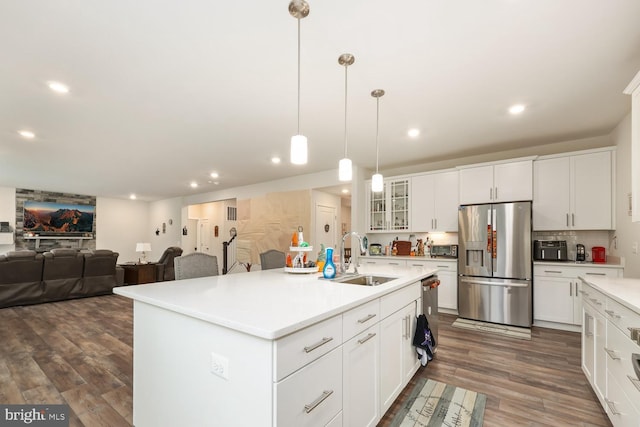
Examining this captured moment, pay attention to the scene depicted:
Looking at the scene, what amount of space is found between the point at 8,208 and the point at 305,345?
10910 millimetres

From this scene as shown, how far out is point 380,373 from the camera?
74.3 inches

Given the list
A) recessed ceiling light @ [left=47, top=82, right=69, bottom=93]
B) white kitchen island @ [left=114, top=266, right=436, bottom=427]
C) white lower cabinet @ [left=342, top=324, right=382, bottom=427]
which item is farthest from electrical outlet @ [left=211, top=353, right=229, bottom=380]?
recessed ceiling light @ [left=47, top=82, right=69, bottom=93]

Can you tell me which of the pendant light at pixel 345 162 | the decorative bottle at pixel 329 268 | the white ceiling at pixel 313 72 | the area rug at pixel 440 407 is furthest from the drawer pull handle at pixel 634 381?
the white ceiling at pixel 313 72

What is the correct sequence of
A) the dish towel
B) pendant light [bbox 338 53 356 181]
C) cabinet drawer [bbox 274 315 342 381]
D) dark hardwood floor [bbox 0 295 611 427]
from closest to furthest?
cabinet drawer [bbox 274 315 342 381]
dark hardwood floor [bbox 0 295 611 427]
pendant light [bbox 338 53 356 181]
the dish towel

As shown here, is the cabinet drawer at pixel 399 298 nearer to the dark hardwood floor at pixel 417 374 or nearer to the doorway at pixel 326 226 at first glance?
the dark hardwood floor at pixel 417 374

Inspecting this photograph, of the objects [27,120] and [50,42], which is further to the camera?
[27,120]

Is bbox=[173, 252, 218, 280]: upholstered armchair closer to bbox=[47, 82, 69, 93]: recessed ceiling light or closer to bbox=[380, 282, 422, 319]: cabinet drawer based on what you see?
bbox=[380, 282, 422, 319]: cabinet drawer

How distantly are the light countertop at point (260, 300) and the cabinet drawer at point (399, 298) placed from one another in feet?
0.22

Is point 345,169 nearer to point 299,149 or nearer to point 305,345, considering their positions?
point 299,149

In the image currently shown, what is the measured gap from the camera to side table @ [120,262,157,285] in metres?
7.08

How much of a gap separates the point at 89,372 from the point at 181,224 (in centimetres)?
748

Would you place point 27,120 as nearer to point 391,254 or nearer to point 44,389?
point 44,389

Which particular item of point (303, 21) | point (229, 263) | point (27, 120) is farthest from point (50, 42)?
point (229, 263)

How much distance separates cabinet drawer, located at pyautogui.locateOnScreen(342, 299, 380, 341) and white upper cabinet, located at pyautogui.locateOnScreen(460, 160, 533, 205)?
3.35 m
